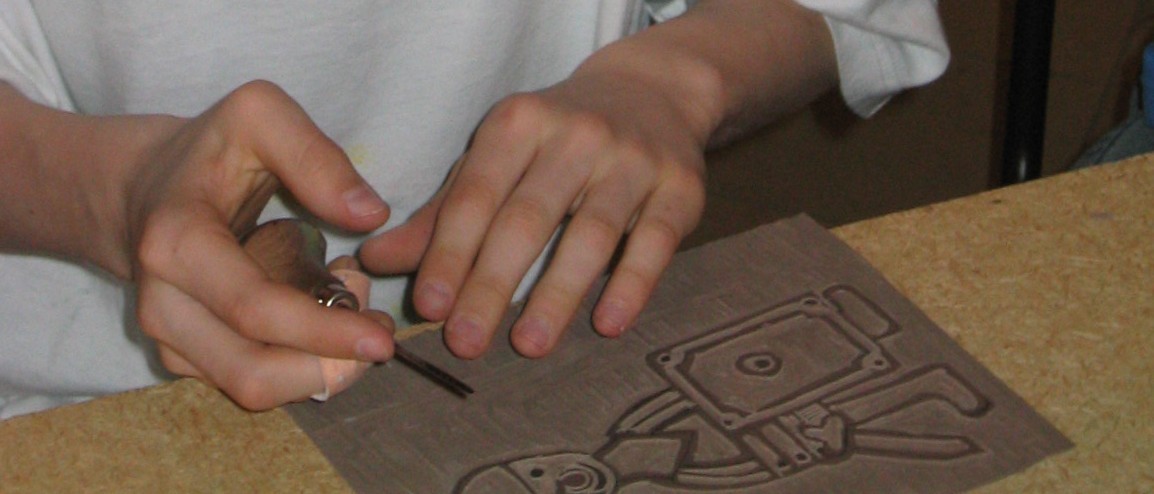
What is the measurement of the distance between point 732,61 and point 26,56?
0.38 meters

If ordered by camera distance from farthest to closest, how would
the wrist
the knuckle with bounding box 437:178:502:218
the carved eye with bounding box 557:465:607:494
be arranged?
the wrist
the knuckle with bounding box 437:178:502:218
the carved eye with bounding box 557:465:607:494

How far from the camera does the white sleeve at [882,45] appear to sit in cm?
83

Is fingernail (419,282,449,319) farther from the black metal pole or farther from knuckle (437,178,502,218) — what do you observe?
the black metal pole

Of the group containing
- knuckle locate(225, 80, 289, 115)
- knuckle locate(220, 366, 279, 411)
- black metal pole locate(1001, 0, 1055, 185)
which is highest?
knuckle locate(225, 80, 289, 115)

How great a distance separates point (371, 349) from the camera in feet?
1.75

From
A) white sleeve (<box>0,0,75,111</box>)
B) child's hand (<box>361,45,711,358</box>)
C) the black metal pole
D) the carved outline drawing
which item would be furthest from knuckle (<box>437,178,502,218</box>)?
the black metal pole

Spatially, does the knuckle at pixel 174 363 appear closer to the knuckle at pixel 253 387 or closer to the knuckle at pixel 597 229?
the knuckle at pixel 253 387

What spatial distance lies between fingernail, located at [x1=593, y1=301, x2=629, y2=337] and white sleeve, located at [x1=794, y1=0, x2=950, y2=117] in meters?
0.28

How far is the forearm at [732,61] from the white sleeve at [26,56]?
282 millimetres

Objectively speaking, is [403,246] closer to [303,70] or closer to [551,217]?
[551,217]

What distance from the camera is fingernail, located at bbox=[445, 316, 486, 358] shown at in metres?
0.59

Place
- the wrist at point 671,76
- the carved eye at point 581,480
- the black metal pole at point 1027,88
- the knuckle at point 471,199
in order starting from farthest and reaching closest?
the black metal pole at point 1027,88 < the wrist at point 671,76 < the knuckle at point 471,199 < the carved eye at point 581,480

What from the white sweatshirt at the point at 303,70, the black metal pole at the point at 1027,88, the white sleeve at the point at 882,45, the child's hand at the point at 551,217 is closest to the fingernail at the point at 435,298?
the child's hand at the point at 551,217

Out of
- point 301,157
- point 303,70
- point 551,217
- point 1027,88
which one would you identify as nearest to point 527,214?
point 551,217
